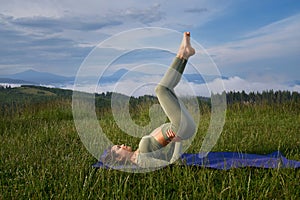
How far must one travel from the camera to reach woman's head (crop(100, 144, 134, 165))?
413cm

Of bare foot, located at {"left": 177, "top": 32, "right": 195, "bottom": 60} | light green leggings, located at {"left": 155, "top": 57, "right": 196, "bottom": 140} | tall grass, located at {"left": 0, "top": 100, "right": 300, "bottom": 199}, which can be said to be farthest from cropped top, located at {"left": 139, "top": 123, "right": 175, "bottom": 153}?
bare foot, located at {"left": 177, "top": 32, "right": 195, "bottom": 60}

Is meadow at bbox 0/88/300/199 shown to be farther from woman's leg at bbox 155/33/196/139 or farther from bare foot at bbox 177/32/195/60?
bare foot at bbox 177/32/195/60

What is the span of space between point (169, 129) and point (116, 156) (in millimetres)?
723

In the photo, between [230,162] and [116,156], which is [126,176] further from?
[230,162]

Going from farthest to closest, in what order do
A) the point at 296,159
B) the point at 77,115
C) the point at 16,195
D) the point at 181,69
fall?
the point at 296,159 < the point at 77,115 < the point at 181,69 < the point at 16,195

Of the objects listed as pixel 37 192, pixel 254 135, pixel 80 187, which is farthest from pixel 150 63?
pixel 254 135

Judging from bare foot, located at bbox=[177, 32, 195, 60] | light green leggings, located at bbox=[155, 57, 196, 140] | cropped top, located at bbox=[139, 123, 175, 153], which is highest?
bare foot, located at bbox=[177, 32, 195, 60]

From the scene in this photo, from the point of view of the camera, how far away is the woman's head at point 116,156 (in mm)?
4133

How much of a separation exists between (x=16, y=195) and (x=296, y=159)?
315 cm

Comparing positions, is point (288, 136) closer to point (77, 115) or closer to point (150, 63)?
point (150, 63)

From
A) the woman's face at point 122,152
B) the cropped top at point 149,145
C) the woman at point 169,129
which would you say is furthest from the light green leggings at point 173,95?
the woman's face at point 122,152

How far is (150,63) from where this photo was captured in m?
3.82

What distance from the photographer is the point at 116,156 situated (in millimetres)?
4188

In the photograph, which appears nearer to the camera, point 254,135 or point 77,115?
point 77,115
